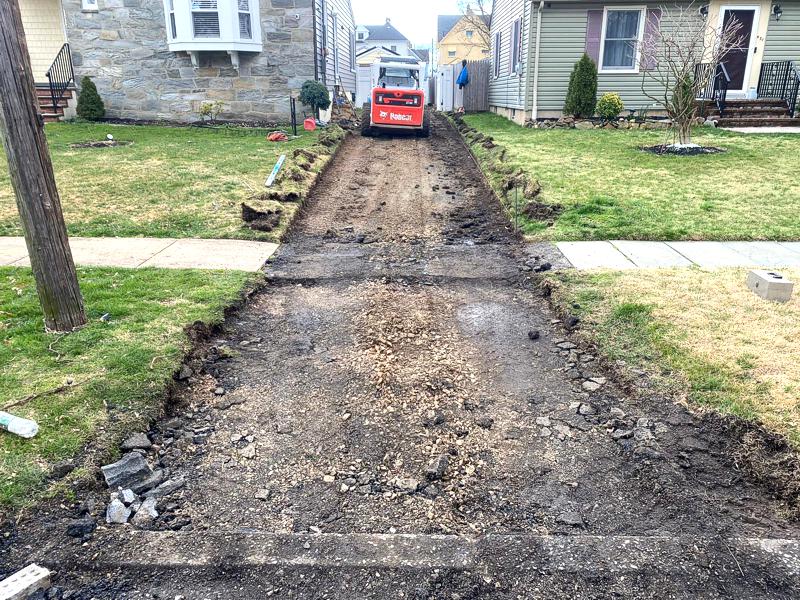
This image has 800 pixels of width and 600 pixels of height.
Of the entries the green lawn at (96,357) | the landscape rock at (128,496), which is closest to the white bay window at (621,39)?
the green lawn at (96,357)

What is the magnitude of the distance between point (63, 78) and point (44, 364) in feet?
57.4

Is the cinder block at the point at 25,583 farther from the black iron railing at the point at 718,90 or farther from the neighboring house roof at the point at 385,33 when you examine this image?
the neighboring house roof at the point at 385,33

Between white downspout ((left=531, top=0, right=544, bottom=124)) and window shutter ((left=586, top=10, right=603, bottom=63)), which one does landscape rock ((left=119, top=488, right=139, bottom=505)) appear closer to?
white downspout ((left=531, top=0, right=544, bottom=124))

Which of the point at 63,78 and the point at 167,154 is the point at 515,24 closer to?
the point at 167,154

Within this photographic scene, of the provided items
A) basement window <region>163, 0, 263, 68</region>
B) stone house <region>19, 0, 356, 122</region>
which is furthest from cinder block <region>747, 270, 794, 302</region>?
basement window <region>163, 0, 263, 68</region>

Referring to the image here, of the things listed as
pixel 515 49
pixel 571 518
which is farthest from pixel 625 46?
pixel 571 518

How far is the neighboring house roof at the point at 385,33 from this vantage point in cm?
7275

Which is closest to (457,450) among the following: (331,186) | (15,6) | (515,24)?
(15,6)

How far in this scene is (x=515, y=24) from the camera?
1900 cm

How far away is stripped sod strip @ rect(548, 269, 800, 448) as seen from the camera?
11.6 ft

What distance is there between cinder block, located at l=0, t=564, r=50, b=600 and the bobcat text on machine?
15.3 metres

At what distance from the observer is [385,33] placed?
73188 mm

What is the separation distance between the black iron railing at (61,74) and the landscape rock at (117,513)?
18483mm

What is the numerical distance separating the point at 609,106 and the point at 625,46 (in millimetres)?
2165
